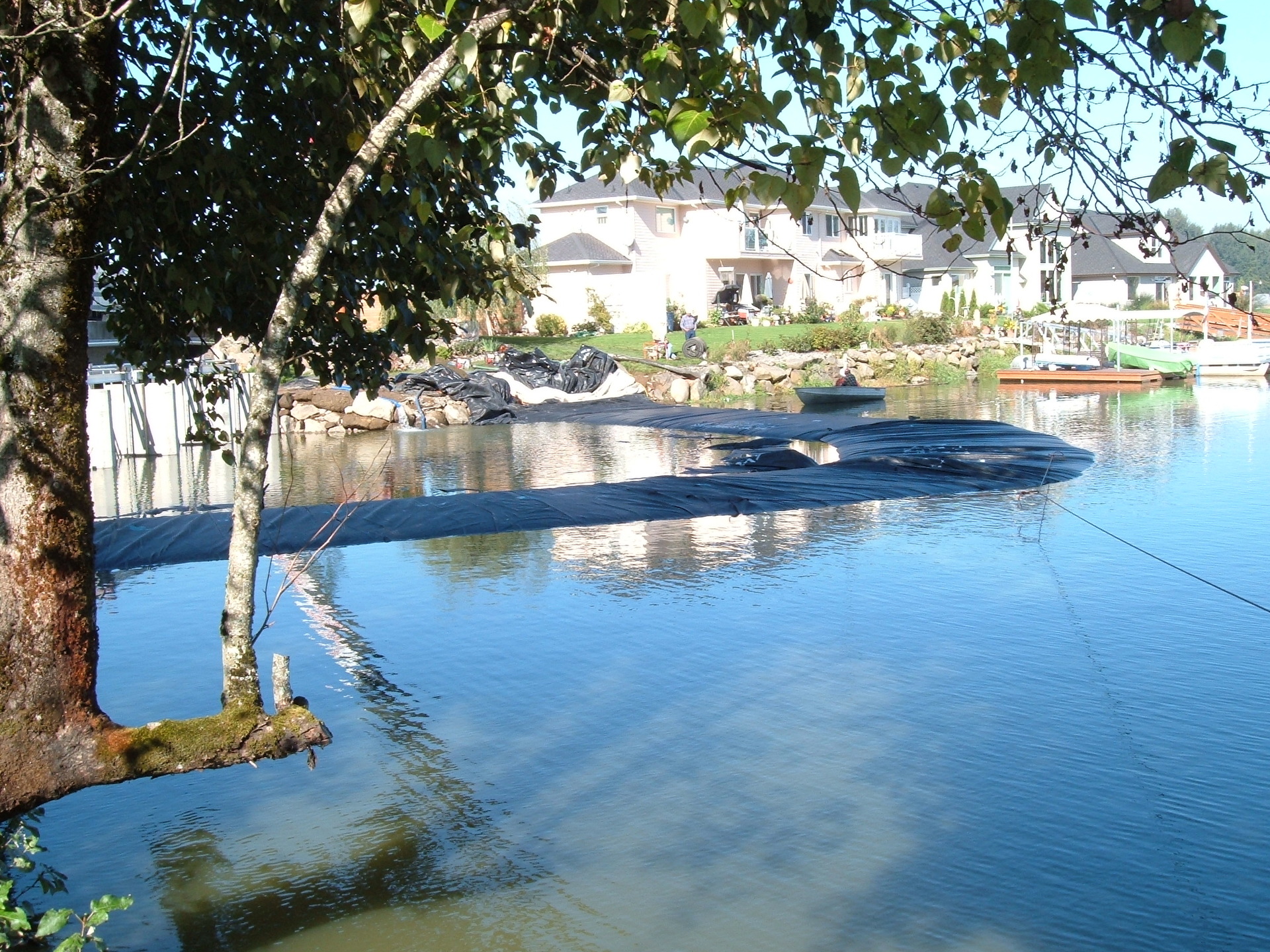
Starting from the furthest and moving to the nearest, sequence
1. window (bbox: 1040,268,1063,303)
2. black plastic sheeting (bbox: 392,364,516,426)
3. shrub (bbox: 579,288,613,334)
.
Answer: shrub (bbox: 579,288,613,334)
black plastic sheeting (bbox: 392,364,516,426)
window (bbox: 1040,268,1063,303)

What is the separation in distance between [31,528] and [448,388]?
84.6 feet

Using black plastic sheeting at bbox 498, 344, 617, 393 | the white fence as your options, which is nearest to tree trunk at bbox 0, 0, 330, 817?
the white fence

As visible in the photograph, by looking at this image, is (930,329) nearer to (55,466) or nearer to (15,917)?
(55,466)

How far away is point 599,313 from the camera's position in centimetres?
4722

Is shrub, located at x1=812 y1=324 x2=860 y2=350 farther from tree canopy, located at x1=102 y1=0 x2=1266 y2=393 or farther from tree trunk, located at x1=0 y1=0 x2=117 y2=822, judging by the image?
tree trunk, located at x1=0 y1=0 x2=117 y2=822

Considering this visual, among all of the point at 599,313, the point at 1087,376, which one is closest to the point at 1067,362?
the point at 1087,376

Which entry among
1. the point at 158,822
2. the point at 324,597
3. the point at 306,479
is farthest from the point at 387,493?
the point at 158,822

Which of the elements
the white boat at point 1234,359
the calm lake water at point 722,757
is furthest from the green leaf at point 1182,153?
the white boat at point 1234,359

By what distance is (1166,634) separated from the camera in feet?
28.8

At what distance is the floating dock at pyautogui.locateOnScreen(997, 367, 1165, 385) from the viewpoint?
34844 mm

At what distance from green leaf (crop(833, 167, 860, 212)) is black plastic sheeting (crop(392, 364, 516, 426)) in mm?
24552

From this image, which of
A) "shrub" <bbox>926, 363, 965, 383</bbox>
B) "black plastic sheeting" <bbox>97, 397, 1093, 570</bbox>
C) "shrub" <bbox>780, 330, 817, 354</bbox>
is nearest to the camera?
"black plastic sheeting" <bbox>97, 397, 1093, 570</bbox>

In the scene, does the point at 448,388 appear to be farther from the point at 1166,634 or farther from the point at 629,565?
the point at 1166,634

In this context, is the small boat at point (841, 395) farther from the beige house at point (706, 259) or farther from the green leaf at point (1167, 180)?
the green leaf at point (1167, 180)
